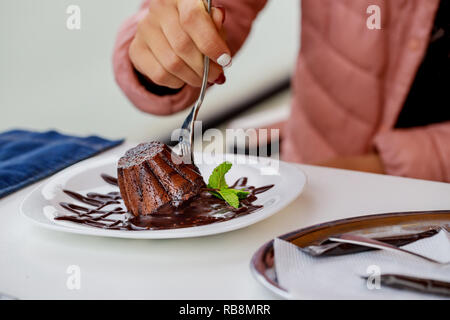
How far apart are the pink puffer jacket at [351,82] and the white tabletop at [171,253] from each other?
0.42 m

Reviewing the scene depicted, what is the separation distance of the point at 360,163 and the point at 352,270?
0.84 m

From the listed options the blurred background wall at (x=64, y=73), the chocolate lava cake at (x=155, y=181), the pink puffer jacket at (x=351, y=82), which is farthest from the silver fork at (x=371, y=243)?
the blurred background wall at (x=64, y=73)

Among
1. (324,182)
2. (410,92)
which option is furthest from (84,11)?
(324,182)

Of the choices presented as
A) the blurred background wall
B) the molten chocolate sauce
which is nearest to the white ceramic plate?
the molten chocolate sauce

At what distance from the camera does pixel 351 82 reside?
1514 millimetres

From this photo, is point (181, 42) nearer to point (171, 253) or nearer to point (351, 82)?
point (171, 253)

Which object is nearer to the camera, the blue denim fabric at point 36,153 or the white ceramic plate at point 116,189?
the white ceramic plate at point 116,189

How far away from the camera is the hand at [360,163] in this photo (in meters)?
1.36

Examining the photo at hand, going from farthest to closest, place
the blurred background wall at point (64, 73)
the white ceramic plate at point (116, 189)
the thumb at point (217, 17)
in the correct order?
the blurred background wall at point (64, 73), the thumb at point (217, 17), the white ceramic plate at point (116, 189)

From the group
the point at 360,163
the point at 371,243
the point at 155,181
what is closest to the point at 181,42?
the point at 155,181

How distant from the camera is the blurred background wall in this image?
89.3 inches

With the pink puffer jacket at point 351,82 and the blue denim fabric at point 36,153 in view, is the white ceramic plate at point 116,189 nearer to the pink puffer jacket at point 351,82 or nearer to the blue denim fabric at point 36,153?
the blue denim fabric at point 36,153

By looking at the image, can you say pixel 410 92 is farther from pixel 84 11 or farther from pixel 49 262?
pixel 84 11

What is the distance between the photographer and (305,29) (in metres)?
1.60
